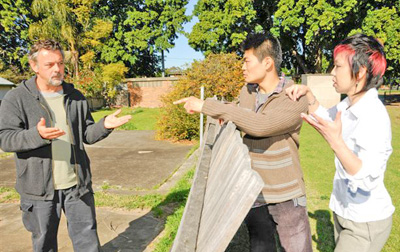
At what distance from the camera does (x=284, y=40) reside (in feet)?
78.1

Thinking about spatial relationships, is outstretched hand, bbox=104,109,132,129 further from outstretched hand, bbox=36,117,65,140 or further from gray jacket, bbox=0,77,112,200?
outstretched hand, bbox=36,117,65,140

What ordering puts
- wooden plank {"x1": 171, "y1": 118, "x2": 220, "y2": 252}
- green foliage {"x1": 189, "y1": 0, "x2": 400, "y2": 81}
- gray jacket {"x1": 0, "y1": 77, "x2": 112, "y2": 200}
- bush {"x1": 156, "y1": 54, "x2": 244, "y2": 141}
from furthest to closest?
green foliage {"x1": 189, "y1": 0, "x2": 400, "y2": 81} < bush {"x1": 156, "y1": 54, "x2": 244, "y2": 141} < gray jacket {"x1": 0, "y1": 77, "x2": 112, "y2": 200} < wooden plank {"x1": 171, "y1": 118, "x2": 220, "y2": 252}

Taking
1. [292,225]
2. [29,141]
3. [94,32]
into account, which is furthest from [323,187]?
[94,32]

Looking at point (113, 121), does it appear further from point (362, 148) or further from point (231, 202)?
point (362, 148)

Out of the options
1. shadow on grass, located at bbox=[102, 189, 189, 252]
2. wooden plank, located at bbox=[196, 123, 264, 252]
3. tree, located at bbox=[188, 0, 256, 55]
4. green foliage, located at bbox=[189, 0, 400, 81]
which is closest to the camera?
wooden plank, located at bbox=[196, 123, 264, 252]

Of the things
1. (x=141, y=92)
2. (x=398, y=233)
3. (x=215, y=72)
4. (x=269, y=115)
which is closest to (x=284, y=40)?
(x=141, y=92)

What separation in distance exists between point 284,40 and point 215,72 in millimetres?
16235

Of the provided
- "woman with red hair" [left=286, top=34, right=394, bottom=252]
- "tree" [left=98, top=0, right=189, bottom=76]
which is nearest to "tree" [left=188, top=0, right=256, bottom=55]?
"tree" [left=98, top=0, right=189, bottom=76]

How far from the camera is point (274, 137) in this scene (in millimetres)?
1879

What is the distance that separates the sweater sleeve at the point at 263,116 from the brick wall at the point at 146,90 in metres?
22.0

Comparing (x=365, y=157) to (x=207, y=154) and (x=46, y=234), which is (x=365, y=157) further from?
(x=46, y=234)

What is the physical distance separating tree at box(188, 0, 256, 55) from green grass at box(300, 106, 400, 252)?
48.9 feet

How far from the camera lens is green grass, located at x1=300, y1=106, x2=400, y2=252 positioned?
3143 mm

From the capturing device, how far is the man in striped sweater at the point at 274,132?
5.54 ft
